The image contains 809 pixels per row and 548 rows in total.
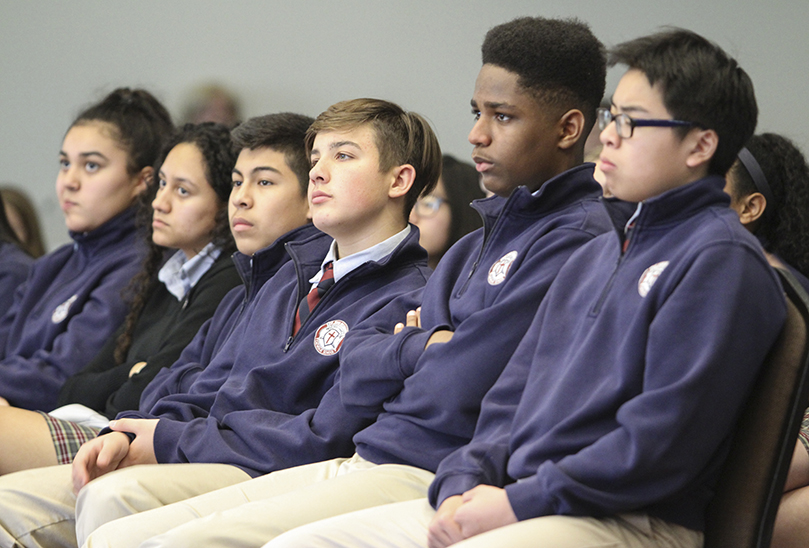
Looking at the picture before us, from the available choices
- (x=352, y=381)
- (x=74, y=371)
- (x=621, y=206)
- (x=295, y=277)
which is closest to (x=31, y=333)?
(x=74, y=371)

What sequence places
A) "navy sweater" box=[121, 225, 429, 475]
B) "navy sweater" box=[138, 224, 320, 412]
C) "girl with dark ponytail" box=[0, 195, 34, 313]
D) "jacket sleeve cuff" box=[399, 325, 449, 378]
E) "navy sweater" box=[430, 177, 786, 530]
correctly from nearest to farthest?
"navy sweater" box=[430, 177, 786, 530] < "jacket sleeve cuff" box=[399, 325, 449, 378] < "navy sweater" box=[121, 225, 429, 475] < "navy sweater" box=[138, 224, 320, 412] < "girl with dark ponytail" box=[0, 195, 34, 313]

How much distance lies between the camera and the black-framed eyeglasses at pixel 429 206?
3.15 meters

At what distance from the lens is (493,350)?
1447mm

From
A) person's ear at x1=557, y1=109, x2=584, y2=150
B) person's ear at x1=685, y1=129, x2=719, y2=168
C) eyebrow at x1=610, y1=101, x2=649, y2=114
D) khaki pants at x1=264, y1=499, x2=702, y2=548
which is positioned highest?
eyebrow at x1=610, y1=101, x2=649, y2=114

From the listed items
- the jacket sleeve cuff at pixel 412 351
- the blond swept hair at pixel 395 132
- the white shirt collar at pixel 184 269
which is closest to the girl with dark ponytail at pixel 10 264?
the white shirt collar at pixel 184 269

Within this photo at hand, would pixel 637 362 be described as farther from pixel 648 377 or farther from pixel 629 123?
pixel 629 123

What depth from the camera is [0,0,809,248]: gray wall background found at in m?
3.07

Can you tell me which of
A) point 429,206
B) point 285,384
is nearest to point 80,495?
point 285,384

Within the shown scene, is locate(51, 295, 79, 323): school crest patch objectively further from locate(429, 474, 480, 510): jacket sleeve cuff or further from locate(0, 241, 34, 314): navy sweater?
locate(429, 474, 480, 510): jacket sleeve cuff

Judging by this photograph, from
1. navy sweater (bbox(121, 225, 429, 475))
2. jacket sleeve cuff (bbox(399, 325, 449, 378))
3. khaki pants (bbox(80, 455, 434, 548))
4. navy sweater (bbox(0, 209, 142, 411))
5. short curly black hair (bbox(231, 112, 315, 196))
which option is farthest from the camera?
navy sweater (bbox(0, 209, 142, 411))

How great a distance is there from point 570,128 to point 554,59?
14cm

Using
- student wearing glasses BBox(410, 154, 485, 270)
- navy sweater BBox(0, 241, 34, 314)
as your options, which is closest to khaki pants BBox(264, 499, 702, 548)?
student wearing glasses BBox(410, 154, 485, 270)

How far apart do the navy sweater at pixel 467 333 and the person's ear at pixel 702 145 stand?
0.29m

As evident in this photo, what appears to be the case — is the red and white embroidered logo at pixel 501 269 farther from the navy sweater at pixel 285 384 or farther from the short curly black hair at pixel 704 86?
the short curly black hair at pixel 704 86
